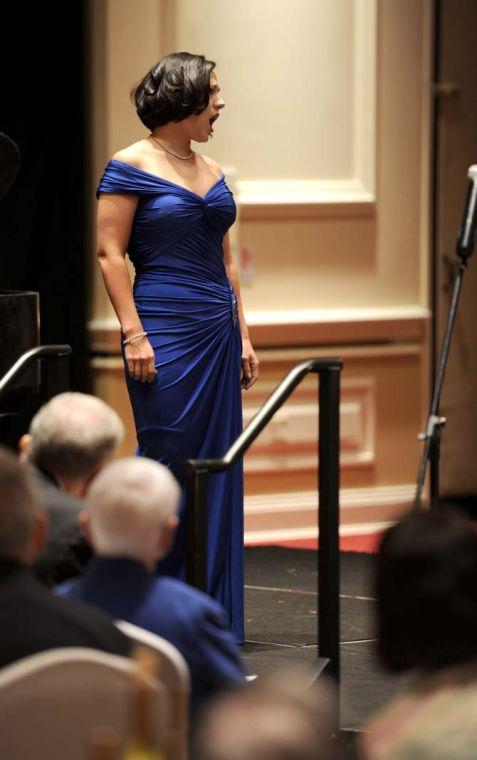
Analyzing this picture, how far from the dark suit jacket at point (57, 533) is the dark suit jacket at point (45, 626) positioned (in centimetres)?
61

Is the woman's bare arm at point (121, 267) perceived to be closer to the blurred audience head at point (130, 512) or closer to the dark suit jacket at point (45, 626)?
the blurred audience head at point (130, 512)

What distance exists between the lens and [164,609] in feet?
7.57

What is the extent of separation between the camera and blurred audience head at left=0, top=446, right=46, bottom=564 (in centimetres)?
216

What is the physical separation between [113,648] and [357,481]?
162 inches

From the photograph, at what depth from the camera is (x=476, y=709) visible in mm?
1773

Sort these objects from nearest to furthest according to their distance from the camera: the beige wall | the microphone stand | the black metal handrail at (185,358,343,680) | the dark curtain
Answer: the black metal handrail at (185,358,343,680)
the microphone stand
the dark curtain
the beige wall

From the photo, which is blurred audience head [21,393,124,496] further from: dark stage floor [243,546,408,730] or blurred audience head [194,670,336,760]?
blurred audience head [194,670,336,760]

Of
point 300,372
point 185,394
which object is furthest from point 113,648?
point 185,394

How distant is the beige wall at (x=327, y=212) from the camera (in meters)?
5.80

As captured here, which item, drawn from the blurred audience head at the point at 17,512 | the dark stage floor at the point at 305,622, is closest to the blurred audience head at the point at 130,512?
the blurred audience head at the point at 17,512

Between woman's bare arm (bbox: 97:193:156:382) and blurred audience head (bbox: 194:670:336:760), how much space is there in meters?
2.53

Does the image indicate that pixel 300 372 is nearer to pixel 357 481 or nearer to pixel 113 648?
pixel 113 648

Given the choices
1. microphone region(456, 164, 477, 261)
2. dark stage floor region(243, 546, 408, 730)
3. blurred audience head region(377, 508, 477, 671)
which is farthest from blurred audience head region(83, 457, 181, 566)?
microphone region(456, 164, 477, 261)

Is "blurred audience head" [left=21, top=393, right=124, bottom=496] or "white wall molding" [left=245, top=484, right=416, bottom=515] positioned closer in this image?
"blurred audience head" [left=21, top=393, right=124, bottom=496]
